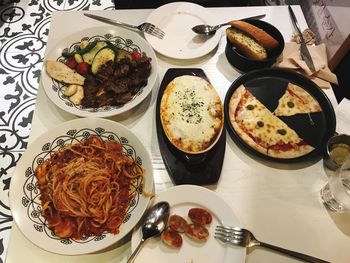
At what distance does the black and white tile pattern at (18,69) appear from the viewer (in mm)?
2865

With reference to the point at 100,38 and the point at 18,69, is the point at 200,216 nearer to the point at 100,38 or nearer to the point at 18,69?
the point at 100,38

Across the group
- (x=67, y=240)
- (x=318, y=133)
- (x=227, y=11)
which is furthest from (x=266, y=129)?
(x=67, y=240)

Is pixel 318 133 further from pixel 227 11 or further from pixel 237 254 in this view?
pixel 227 11

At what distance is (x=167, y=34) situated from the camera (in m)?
2.06

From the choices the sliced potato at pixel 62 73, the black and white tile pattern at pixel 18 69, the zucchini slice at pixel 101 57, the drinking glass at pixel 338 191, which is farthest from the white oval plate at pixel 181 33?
the black and white tile pattern at pixel 18 69

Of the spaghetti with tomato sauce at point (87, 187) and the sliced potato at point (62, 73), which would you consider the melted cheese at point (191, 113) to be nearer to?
the spaghetti with tomato sauce at point (87, 187)

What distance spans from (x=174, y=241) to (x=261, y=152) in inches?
25.4

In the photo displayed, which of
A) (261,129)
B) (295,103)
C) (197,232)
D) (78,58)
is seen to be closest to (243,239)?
(197,232)

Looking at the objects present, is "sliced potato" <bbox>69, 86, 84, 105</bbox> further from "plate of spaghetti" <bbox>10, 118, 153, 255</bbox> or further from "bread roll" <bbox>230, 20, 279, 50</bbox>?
"bread roll" <bbox>230, 20, 279, 50</bbox>

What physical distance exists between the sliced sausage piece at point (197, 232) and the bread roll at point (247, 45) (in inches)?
42.3

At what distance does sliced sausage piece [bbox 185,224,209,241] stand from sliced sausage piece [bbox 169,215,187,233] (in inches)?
0.8

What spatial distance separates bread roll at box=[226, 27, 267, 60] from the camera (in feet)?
6.19

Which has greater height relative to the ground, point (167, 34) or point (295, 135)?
point (167, 34)

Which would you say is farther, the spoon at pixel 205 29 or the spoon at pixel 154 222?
the spoon at pixel 205 29
